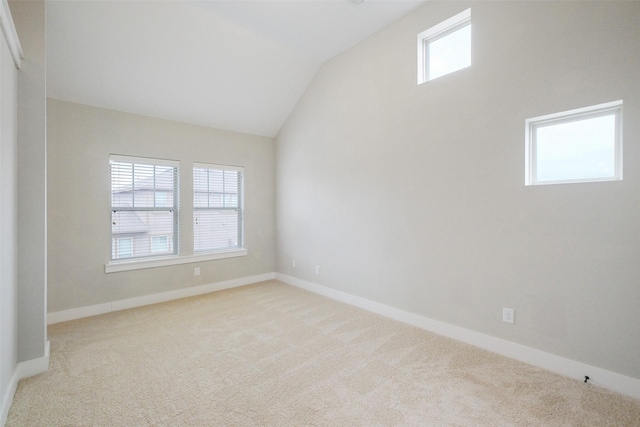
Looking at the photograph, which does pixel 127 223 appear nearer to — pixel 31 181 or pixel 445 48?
pixel 31 181

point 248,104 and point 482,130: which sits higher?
point 248,104

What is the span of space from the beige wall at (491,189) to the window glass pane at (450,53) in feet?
0.57

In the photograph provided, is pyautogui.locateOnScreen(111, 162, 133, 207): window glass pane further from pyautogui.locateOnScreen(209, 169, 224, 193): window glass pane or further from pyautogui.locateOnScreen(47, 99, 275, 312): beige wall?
pyautogui.locateOnScreen(209, 169, 224, 193): window glass pane

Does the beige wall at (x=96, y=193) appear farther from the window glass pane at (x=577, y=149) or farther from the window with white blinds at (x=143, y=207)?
the window glass pane at (x=577, y=149)

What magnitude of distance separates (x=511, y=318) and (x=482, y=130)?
1.69 m

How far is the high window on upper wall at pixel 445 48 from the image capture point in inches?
110

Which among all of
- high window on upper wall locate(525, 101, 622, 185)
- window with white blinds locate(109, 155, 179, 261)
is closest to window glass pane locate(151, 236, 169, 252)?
window with white blinds locate(109, 155, 179, 261)

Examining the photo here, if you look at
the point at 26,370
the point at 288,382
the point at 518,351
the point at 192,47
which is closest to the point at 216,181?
the point at 192,47

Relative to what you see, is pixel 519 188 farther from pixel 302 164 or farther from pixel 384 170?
pixel 302 164

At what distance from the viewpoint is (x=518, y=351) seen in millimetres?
2396

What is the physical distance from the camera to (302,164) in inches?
183

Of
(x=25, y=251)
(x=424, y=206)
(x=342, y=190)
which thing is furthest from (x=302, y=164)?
(x=25, y=251)

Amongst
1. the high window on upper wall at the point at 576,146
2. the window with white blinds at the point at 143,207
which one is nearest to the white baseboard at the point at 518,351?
the high window on upper wall at the point at 576,146

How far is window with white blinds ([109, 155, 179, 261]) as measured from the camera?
372 centimetres
